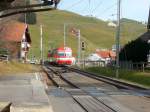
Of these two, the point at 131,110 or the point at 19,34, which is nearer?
the point at 131,110

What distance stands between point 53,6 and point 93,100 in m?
11.1

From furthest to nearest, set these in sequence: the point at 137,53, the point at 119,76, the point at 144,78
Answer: the point at 137,53 < the point at 119,76 < the point at 144,78

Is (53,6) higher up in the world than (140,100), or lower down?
higher up

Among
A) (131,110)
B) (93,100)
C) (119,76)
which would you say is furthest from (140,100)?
(119,76)

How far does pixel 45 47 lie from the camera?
185 meters

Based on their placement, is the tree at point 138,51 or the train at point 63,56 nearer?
the tree at point 138,51

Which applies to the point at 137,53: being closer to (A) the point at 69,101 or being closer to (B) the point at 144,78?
(B) the point at 144,78

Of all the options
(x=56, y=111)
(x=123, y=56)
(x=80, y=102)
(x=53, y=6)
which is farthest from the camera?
(x=123, y=56)

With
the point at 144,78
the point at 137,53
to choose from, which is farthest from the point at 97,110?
the point at 137,53

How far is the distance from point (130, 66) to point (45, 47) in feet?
386

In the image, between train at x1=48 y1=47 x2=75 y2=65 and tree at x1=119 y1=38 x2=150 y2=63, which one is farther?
train at x1=48 y1=47 x2=75 y2=65

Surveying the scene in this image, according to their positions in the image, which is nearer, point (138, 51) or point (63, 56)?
point (138, 51)

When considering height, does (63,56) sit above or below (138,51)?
below

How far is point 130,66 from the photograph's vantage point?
68.7 m
